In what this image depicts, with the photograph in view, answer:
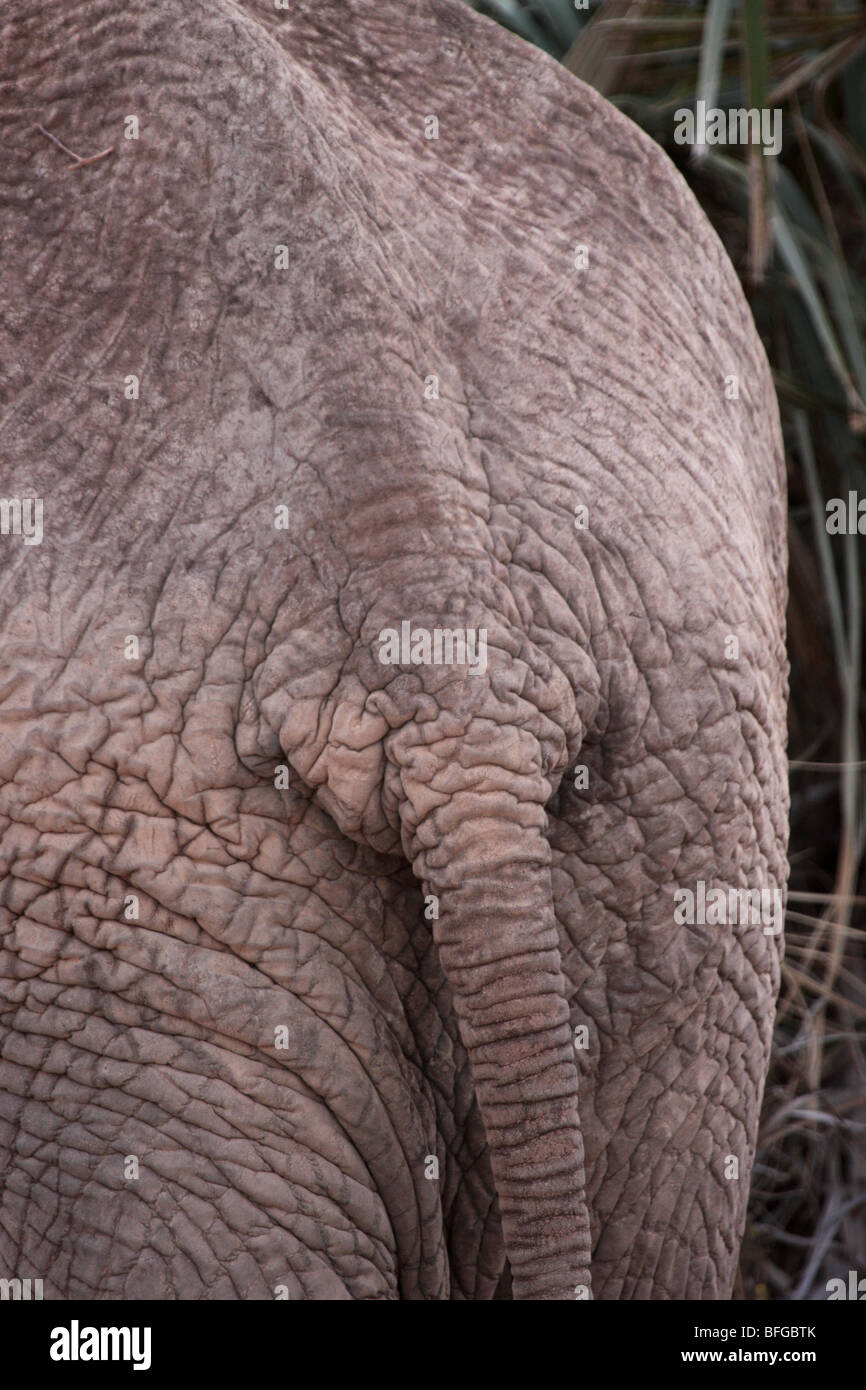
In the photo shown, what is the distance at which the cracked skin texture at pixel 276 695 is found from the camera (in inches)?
73.2

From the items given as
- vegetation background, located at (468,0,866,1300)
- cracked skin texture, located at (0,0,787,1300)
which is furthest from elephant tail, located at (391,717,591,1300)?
vegetation background, located at (468,0,866,1300)

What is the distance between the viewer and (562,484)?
2.02 m

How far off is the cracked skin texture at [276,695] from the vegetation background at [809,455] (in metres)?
1.91

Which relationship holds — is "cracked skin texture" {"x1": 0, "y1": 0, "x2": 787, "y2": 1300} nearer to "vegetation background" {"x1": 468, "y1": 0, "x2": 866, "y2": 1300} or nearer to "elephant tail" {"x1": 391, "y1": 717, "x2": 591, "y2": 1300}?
"elephant tail" {"x1": 391, "y1": 717, "x2": 591, "y2": 1300}

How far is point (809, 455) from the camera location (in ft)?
14.7

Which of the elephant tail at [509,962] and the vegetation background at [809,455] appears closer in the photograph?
the elephant tail at [509,962]

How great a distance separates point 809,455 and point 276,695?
295 cm

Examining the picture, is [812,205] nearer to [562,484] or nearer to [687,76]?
[687,76]

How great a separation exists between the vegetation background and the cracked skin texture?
6.27 ft

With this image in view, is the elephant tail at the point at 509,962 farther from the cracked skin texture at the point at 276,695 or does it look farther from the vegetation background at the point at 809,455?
the vegetation background at the point at 809,455

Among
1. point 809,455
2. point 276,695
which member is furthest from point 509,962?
point 809,455

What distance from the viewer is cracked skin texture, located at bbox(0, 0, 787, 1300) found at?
186cm

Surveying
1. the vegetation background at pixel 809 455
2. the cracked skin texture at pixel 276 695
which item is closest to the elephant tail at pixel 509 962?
the cracked skin texture at pixel 276 695

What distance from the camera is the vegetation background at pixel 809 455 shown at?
3971mm
